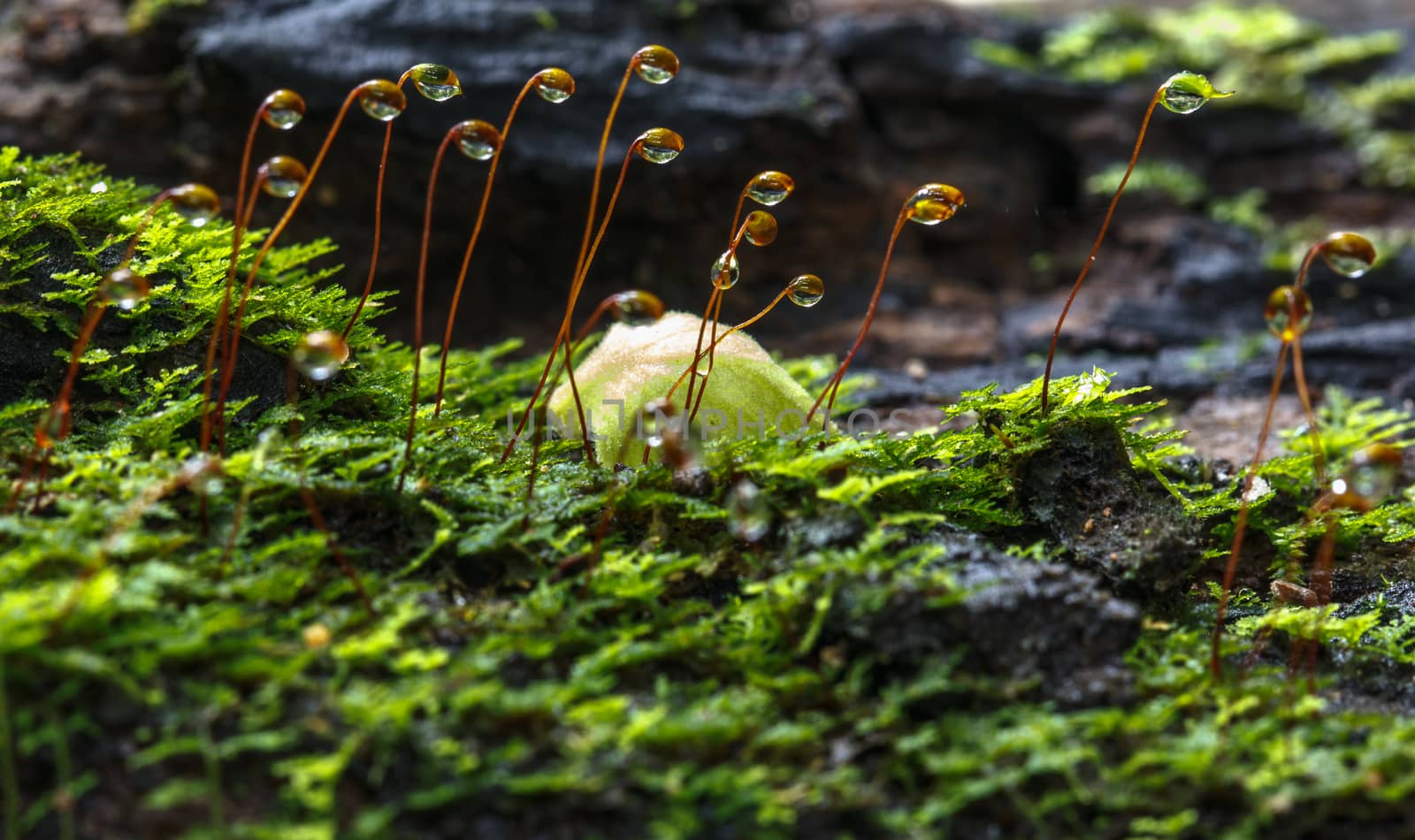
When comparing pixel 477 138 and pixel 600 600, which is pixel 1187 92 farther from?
pixel 600 600

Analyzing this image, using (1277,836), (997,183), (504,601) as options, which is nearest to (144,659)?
(504,601)

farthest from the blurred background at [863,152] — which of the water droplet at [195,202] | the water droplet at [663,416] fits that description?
the water droplet at [195,202]

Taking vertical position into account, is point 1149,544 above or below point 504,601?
above

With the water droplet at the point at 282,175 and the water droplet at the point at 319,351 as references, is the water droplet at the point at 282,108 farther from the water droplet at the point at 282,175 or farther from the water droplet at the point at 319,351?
the water droplet at the point at 319,351

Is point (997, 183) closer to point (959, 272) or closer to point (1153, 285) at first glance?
point (959, 272)

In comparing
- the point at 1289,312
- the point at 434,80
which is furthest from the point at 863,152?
the point at 1289,312

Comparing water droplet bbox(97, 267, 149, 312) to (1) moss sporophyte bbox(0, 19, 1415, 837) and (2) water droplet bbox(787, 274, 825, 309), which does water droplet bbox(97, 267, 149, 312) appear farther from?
(2) water droplet bbox(787, 274, 825, 309)

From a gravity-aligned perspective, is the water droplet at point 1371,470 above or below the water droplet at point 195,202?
below
